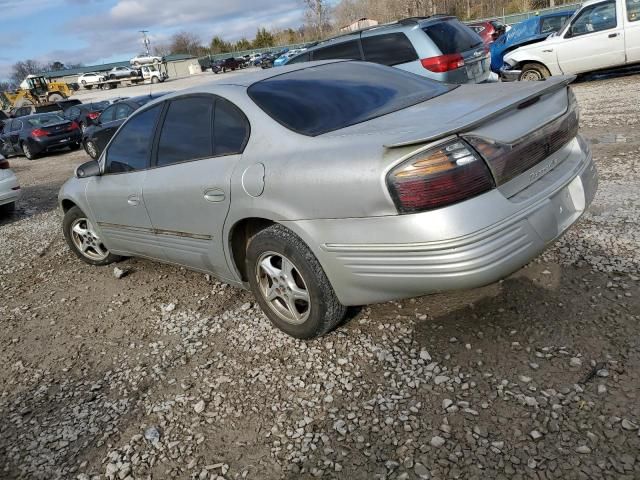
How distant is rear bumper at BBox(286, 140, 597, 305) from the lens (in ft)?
7.50

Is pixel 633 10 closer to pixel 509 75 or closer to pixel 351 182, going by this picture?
pixel 509 75

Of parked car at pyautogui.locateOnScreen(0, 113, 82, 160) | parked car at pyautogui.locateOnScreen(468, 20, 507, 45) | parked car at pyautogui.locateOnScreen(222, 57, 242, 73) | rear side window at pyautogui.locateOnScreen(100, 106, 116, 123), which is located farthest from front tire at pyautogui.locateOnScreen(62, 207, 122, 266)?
parked car at pyautogui.locateOnScreen(222, 57, 242, 73)

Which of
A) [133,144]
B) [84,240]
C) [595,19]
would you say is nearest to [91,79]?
[595,19]

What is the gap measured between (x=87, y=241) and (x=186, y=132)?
7.23 ft

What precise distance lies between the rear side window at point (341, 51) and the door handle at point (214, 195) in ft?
19.4

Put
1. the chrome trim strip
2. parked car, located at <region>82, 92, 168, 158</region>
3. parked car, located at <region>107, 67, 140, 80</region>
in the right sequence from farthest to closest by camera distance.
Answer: parked car, located at <region>107, 67, 140, 80</region>, parked car, located at <region>82, 92, 168, 158</region>, the chrome trim strip

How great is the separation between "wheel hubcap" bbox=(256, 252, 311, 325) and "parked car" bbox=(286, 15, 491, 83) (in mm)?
5348

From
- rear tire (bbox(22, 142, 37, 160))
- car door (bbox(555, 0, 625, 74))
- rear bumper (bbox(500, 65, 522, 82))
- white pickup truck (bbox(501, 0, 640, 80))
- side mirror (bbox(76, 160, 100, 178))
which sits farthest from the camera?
rear tire (bbox(22, 142, 37, 160))

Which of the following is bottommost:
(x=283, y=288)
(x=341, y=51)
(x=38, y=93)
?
(x=283, y=288)

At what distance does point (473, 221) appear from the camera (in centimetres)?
228

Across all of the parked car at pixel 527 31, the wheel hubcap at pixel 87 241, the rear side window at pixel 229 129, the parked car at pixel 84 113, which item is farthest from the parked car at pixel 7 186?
the parked car at pixel 527 31

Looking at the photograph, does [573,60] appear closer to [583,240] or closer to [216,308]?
[583,240]

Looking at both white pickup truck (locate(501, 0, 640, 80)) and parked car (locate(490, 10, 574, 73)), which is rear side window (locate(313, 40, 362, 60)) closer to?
white pickup truck (locate(501, 0, 640, 80))

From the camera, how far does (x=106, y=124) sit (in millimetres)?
13797
